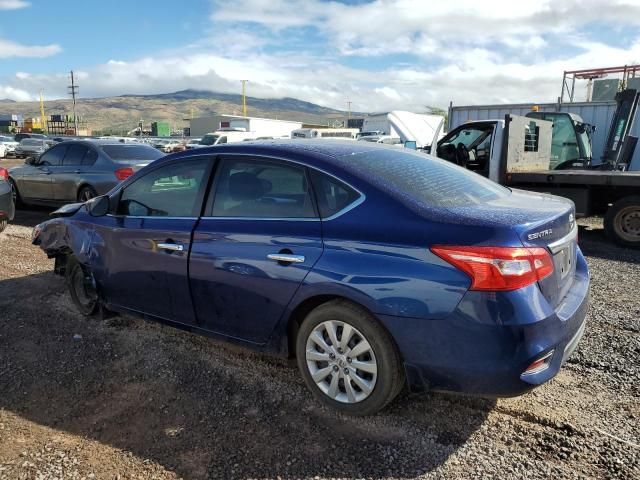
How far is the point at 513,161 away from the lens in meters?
8.98

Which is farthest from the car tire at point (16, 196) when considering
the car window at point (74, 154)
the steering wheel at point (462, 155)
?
the steering wheel at point (462, 155)

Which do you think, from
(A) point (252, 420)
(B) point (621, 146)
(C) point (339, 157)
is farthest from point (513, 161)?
(A) point (252, 420)

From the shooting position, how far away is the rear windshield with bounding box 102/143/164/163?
9.36m

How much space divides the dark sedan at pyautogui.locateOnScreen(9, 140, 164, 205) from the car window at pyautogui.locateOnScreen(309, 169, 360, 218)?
670cm

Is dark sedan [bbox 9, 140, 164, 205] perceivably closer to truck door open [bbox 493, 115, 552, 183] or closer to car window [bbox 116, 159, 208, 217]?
car window [bbox 116, 159, 208, 217]

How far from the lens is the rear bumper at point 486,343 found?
101 inches

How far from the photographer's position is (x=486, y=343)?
8.48 feet

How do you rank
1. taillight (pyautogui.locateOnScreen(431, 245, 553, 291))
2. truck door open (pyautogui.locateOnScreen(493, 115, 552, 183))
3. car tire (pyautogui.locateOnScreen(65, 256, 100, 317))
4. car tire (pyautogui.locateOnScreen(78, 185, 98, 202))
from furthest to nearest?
1. car tire (pyautogui.locateOnScreen(78, 185, 98, 202))
2. truck door open (pyautogui.locateOnScreen(493, 115, 552, 183))
3. car tire (pyautogui.locateOnScreen(65, 256, 100, 317))
4. taillight (pyautogui.locateOnScreen(431, 245, 553, 291))

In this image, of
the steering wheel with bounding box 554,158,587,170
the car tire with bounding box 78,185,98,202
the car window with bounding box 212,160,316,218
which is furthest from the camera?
the steering wheel with bounding box 554,158,587,170

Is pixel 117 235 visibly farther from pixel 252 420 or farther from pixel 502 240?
pixel 502 240

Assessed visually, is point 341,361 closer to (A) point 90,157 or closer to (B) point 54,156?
(A) point 90,157

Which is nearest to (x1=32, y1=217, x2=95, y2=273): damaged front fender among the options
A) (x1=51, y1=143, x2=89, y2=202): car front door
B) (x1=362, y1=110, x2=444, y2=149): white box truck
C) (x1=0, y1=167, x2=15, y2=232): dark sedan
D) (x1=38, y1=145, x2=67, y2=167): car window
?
(x1=0, y1=167, x2=15, y2=232): dark sedan

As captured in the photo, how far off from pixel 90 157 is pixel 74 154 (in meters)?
0.50

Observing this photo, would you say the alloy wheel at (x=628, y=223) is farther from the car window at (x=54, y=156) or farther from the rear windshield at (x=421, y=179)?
the car window at (x=54, y=156)
